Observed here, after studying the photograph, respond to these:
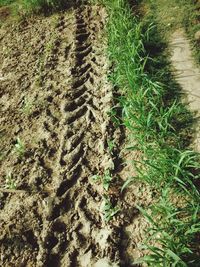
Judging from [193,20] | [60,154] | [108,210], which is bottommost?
[108,210]

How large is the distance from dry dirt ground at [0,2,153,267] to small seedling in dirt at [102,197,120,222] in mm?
33

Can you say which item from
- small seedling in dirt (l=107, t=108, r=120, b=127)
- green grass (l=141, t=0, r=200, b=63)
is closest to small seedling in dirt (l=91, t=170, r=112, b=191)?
small seedling in dirt (l=107, t=108, r=120, b=127)

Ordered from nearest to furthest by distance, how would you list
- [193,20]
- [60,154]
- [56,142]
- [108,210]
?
[108,210], [60,154], [56,142], [193,20]

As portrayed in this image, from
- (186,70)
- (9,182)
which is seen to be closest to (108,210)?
(9,182)

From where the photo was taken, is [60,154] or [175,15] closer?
[60,154]

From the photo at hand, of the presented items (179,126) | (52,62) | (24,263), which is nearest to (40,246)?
(24,263)

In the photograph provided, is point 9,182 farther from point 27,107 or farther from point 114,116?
point 114,116

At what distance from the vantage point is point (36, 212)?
2.47 meters

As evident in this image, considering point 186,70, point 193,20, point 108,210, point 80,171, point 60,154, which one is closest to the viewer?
point 108,210

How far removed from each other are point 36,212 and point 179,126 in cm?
127

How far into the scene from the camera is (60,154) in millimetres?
2832

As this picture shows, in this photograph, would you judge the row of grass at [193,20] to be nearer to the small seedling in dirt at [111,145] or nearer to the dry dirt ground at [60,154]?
the dry dirt ground at [60,154]

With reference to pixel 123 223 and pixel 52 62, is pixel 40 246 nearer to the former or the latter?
pixel 123 223

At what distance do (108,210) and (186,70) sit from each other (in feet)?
5.24
